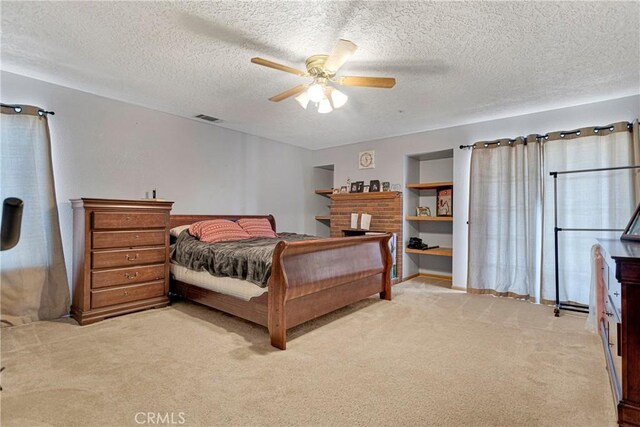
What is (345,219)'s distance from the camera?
559 cm

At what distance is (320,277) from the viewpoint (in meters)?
2.80

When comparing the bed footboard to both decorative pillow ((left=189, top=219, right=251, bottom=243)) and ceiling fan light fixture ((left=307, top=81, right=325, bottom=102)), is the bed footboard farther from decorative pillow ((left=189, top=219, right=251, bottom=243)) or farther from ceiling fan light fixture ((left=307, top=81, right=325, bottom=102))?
decorative pillow ((left=189, top=219, right=251, bottom=243))

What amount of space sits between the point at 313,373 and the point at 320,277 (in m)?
0.91

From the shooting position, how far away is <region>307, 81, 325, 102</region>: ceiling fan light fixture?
2472 millimetres

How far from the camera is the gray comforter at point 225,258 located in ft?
8.78

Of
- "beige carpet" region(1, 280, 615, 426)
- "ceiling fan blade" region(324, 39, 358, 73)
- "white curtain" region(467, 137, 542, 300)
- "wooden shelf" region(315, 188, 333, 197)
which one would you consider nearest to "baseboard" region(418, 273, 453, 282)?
"white curtain" region(467, 137, 542, 300)

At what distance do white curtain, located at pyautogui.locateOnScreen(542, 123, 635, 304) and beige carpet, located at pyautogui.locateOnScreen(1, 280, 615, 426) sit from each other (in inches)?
27.7

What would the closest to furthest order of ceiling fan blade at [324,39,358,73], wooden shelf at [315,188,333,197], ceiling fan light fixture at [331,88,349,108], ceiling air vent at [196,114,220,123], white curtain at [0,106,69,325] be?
ceiling fan blade at [324,39,358,73] → ceiling fan light fixture at [331,88,349,108] → white curtain at [0,106,69,325] → ceiling air vent at [196,114,220,123] → wooden shelf at [315,188,333,197]

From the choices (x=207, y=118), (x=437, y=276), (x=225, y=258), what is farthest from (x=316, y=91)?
(x=437, y=276)

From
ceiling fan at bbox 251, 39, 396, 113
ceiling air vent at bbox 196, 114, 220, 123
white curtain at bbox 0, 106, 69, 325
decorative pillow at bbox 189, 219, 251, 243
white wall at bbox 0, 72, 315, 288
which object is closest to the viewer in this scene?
ceiling fan at bbox 251, 39, 396, 113

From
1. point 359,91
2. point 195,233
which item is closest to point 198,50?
point 359,91

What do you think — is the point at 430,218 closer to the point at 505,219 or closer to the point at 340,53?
the point at 505,219

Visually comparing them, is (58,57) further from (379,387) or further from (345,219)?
(345,219)

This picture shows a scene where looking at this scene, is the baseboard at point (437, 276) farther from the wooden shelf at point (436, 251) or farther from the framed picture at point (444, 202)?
the framed picture at point (444, 202)
